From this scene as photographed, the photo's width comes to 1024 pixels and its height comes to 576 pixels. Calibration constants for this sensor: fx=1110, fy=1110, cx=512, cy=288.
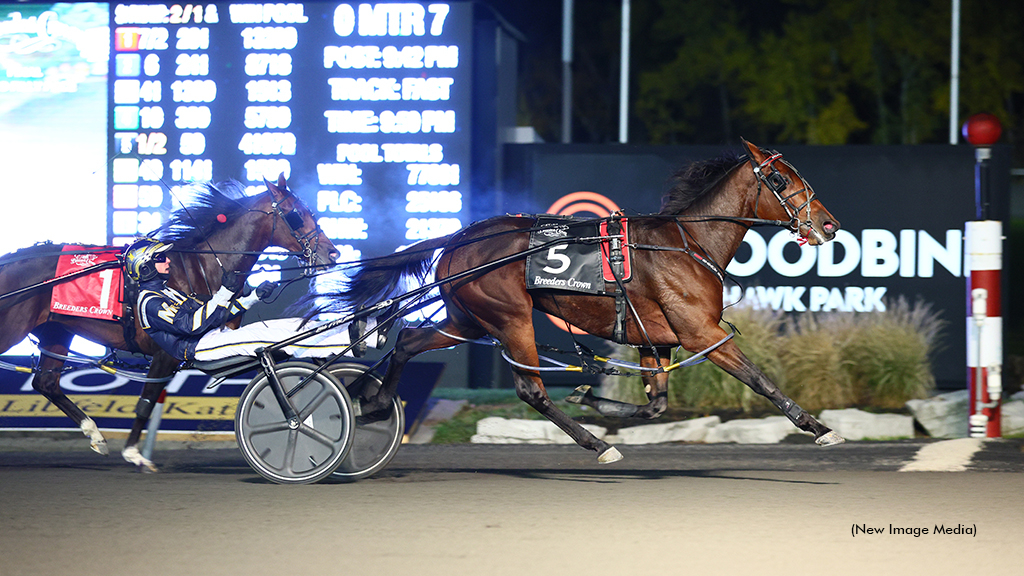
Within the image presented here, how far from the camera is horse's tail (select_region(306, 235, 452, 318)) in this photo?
7.08m

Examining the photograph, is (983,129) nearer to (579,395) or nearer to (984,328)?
(984,328)

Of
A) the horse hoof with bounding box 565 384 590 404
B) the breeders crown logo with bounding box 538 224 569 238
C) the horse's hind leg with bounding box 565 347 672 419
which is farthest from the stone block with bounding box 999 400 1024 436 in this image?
the breeders crown logo with bounding box 538 224 569 238

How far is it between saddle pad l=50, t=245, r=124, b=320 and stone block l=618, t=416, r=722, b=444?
3.76m

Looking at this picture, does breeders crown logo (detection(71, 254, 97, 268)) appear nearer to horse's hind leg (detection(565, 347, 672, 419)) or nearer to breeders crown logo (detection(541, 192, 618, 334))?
horse's hind leg (detection(565, 347, 672, 419))

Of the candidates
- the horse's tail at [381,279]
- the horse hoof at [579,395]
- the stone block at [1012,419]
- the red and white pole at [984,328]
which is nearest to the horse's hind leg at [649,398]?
the horse hoof at [579,395]

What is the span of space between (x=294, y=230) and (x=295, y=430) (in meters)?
1.43

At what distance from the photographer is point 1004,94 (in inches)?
986

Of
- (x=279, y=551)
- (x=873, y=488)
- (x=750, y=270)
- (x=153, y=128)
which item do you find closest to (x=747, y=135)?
(x=750, y=270)

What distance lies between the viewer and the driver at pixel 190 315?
253 inches

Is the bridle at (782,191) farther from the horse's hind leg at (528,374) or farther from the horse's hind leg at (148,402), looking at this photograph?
the horse's hind leg at (148,402)

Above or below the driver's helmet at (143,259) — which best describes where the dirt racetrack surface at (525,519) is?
below

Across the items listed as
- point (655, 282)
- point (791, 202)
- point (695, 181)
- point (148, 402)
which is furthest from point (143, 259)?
point (791, 202)

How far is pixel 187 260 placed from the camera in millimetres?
6957

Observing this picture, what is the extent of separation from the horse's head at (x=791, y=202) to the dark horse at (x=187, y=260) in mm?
2745
